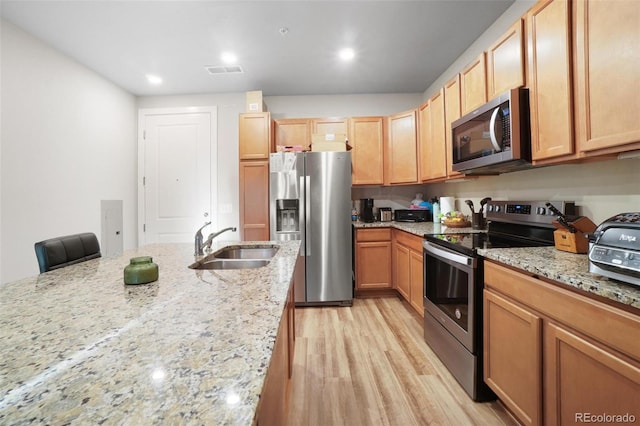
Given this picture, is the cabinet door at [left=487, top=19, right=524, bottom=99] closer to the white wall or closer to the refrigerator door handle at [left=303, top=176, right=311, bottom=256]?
the refrigerator door handle at [left=303, top=176, right=311, bottom=256]

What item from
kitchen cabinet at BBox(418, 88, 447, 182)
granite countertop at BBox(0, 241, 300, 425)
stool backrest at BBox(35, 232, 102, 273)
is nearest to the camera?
granite countertop at BBox(0, 241, 300, 425)

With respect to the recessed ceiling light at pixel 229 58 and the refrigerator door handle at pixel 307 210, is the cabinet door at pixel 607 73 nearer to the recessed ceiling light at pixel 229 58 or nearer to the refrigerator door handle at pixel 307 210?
the refrigerator door handle at pixel 307 210

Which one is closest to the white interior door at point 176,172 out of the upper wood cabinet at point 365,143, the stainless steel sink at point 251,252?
the upper wood cabinet at point 365,143

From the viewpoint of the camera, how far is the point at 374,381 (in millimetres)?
1793

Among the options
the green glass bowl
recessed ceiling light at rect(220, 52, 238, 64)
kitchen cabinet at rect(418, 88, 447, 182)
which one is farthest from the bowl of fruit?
recessed ceiling light at rect(220, 52, 238, 64)

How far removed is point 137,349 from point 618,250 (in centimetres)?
139

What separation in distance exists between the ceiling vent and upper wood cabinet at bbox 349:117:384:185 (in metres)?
1.42

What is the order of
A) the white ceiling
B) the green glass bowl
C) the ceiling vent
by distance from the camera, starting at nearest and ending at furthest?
the green glass bowl, the white ceiling, the ceiling vent

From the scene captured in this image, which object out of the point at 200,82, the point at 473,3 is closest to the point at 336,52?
the point at 473,3

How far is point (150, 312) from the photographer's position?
2.44 feet

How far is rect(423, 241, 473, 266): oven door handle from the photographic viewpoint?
64.0 inches

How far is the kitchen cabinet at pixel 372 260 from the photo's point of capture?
3.26m

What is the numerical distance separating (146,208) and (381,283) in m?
3.23

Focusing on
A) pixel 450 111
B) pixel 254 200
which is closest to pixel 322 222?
pixel 254 200
